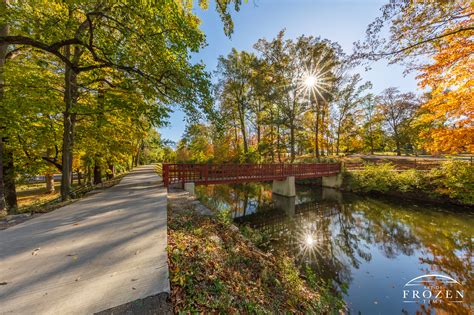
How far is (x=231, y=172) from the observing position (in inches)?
403

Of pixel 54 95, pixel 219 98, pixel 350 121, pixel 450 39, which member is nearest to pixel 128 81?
pixel 54 95

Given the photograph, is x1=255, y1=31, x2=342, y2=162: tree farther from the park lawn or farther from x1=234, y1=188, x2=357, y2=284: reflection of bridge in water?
the park lawn

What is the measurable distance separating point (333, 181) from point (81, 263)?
17.8 m

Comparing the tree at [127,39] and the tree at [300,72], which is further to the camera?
the tree at [300,72]

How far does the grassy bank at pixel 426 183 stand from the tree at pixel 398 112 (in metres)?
21.1

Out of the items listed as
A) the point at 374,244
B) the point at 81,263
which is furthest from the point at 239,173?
the point at 81,263

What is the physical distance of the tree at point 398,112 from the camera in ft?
88.8

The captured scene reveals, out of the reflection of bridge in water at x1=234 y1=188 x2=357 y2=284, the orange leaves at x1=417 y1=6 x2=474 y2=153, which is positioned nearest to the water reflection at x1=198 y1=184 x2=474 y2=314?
the reflection of bridge in water at x1=234 y1=188 x2=357 y2=284

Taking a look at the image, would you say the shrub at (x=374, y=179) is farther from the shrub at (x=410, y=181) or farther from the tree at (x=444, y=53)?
the tree at (x=444, y=53)

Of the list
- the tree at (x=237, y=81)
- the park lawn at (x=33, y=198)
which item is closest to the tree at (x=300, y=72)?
the tree at (x=237, y=81)

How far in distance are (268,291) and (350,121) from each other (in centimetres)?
2899

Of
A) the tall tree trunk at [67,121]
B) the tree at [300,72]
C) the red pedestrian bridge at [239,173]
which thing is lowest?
the red pedestrian bridge at [239,173]

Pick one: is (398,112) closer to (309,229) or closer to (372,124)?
(372,124)

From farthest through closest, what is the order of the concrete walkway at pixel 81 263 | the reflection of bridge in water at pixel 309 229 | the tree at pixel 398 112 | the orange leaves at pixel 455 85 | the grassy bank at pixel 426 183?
the tree at pixel 398 112 < the grassy bank at pixel 426 183 < the orange leaves at pixel 455 85 < the reflection of bridge in water at pixel 309 229 < the concrete walkway at pixel 81 263
